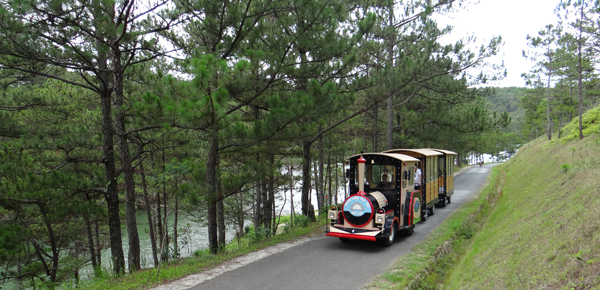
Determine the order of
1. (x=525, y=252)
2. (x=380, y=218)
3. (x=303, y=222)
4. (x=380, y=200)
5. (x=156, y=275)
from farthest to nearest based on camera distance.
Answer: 1. (x=303, y=222)
2. (x=380, y=200)
3. (x=380, y=218)
4. (x=156, y=275)
5. (x=525, y=252)

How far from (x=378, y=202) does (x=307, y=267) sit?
2648 mm

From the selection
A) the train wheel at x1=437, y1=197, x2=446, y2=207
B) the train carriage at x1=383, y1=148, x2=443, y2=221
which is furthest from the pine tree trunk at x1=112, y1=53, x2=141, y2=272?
the train wheel at x1=437, y1=197, x2=446, y2=207

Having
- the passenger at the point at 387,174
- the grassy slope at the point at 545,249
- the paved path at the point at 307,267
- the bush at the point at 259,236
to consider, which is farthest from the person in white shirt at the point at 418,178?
the bush at the point at 259,236

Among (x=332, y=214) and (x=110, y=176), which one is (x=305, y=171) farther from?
(x=110, y=176)

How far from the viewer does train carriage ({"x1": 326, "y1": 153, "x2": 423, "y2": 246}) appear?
7.97m

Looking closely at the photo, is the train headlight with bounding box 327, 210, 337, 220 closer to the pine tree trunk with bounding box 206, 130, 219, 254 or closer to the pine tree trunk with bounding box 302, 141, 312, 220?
the pine tree trunk with bounding box 206, 130, 219, 254

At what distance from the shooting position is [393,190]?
905 centimetres

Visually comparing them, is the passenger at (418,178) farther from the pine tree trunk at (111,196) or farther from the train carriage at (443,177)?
the pine tree trunk at (111,196)

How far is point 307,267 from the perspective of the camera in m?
6.71

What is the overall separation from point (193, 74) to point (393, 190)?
6.02m

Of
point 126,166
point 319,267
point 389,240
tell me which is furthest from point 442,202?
point 126,166

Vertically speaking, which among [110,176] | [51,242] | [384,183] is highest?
[110,176]

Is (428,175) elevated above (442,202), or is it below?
above

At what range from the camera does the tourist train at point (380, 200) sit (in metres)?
7.98
